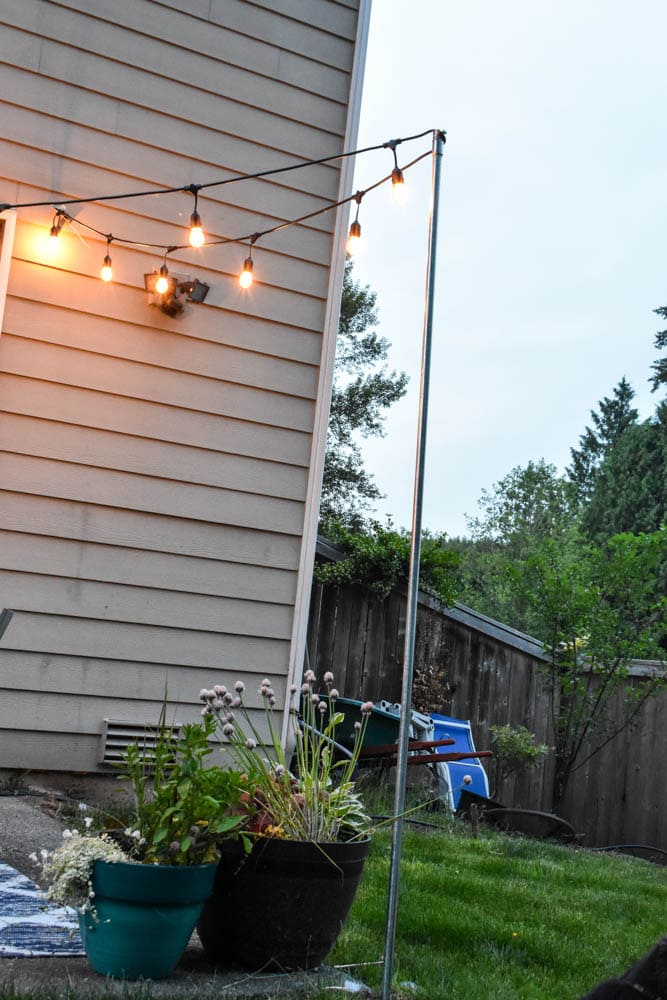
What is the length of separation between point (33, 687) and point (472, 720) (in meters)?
4.43

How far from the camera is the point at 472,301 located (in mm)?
37406

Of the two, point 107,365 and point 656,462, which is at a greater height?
point 656,462

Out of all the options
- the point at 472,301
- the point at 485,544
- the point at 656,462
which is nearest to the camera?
the point at 656,462

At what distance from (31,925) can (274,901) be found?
1.96 ft

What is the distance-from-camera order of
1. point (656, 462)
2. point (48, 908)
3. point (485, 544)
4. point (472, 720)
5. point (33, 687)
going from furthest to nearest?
point (485, 544), point (656, 462), point (472, 720), point (33, 687), point (48, 908)

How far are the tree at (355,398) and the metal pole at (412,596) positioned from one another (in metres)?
12.6

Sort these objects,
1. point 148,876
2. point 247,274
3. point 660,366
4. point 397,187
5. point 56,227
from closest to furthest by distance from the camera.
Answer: point 148,876 → point 397,187 → point 56,227 → point 247,274 → point 660,366

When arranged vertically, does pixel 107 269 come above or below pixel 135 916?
above

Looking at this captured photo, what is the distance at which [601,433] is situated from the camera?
2966cm

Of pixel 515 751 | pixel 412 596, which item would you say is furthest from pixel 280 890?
pixel 515 751

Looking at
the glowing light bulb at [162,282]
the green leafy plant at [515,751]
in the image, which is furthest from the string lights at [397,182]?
the green leafy plant at [515,751]

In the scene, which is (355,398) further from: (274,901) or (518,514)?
(274,901)

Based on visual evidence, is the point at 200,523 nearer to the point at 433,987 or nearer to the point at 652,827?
the point at 433,987

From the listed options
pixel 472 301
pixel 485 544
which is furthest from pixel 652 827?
pixel 472 301
